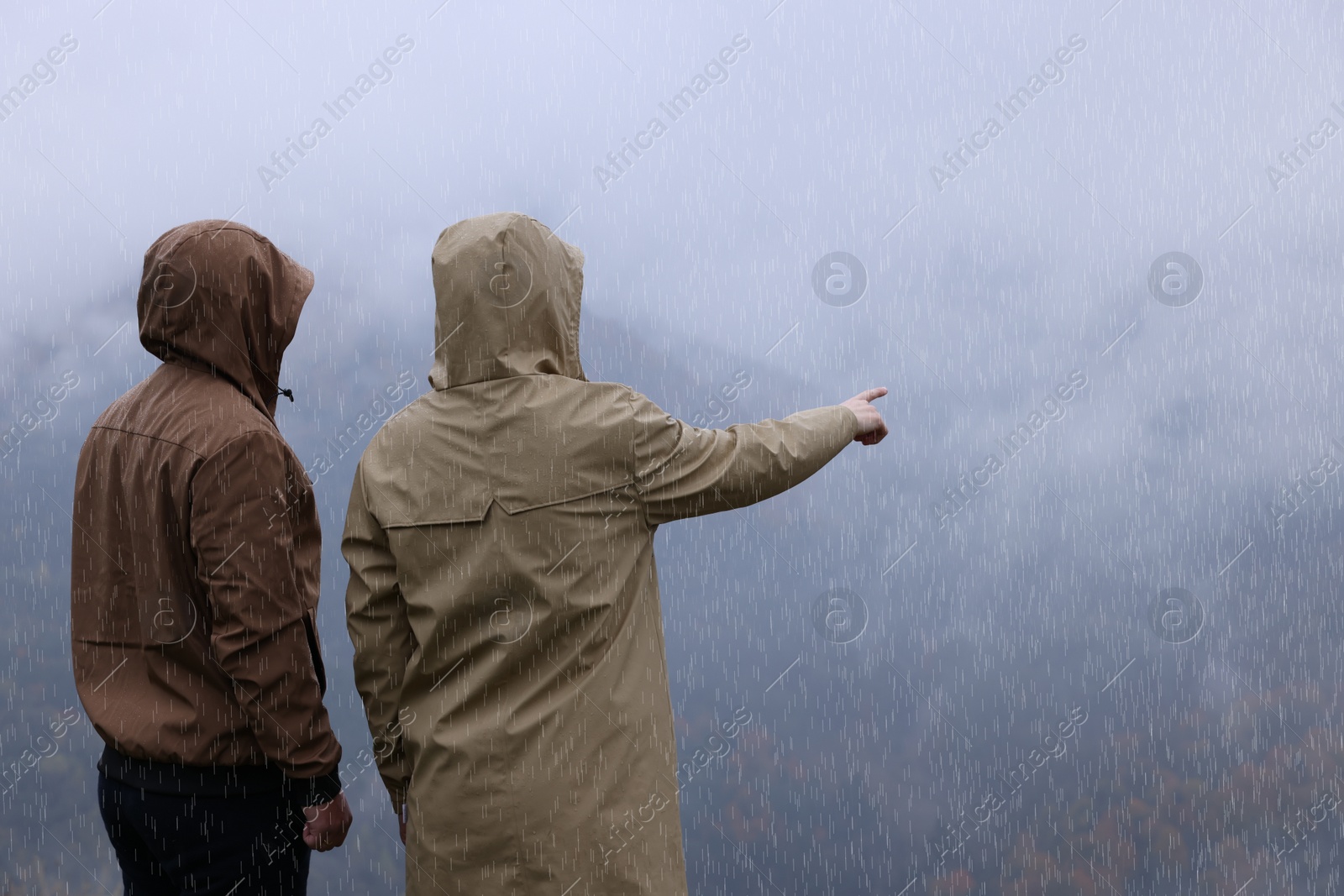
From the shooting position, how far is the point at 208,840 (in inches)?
89.7

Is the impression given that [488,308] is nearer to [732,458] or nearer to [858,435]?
[732,458]

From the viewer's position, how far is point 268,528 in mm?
2338

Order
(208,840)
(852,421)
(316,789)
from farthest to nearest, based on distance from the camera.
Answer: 1. (852,421)
2. (316,789)
3. (208,840)

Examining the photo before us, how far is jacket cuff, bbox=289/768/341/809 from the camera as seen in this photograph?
239 cm

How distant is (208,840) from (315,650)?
0.43 metres

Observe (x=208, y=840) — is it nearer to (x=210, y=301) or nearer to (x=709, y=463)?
(x=210, y=301)

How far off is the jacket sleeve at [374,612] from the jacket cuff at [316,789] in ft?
0.58

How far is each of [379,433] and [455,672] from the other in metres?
0.54

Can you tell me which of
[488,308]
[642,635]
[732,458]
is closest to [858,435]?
[732,458]

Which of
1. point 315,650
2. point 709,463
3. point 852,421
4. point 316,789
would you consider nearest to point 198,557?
point 315,650

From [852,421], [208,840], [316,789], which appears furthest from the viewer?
[852,421]

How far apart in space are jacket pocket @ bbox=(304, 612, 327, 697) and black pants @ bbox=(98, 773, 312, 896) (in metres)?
0.25

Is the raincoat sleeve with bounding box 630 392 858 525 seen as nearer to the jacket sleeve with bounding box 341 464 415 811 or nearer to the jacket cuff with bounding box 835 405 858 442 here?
the jacket cuff with bounding box 835 405 858 442

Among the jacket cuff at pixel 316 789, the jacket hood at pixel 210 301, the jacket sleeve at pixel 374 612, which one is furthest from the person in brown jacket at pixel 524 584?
the jacket hood at pixel 210 301
